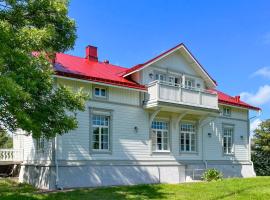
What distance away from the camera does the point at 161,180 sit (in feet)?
76.7

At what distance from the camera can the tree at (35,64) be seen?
11.8 metres

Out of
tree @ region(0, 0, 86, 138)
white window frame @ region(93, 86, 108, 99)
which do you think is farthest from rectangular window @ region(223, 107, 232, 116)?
tree @ region(0, 0, 86, 138)

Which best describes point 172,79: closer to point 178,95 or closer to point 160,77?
point 160,77

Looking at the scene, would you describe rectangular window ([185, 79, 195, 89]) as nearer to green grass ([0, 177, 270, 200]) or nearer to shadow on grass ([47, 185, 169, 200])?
green grass ([0, 177, 270, 200])

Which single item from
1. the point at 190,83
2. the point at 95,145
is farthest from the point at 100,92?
the point at 190,83

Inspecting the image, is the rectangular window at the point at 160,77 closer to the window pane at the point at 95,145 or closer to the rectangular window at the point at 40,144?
the window pane at the point at 95,145

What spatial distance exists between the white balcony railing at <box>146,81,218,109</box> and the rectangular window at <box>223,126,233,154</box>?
391 centimetres

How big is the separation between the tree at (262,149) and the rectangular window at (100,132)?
18.7 meters

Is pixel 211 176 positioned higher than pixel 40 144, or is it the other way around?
pixel 40 144

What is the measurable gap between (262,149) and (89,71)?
20.0 meters

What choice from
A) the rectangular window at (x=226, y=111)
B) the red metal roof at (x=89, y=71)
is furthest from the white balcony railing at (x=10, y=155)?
the rectangular window at (x=226, y=111)

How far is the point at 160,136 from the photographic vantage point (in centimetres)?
2406

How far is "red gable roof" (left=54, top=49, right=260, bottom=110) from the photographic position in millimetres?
20266

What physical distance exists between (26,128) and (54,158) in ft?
24.0
